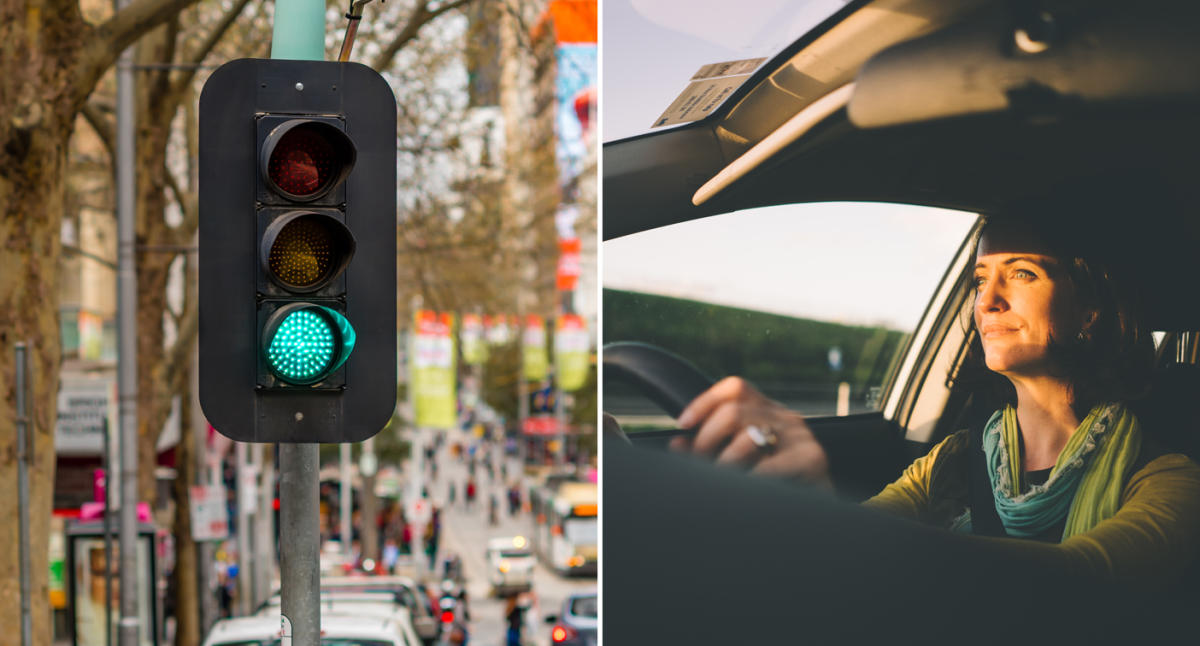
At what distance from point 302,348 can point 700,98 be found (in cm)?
179

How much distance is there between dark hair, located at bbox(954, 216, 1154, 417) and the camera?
4.09 meters

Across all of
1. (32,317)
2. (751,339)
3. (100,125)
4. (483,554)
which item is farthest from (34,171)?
(483,554)

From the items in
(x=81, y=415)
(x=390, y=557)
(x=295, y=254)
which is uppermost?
(x=295, y=254)

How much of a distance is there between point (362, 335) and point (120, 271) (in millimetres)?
11065

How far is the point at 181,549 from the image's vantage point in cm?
2000

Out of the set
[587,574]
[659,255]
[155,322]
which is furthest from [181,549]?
[587,574]

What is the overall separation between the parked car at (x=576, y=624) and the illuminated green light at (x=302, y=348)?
50.0ft

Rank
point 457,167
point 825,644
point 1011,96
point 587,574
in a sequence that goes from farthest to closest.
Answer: point 587,574 < point 457,167 < point 825,644 < point 1011,96

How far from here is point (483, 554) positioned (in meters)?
46.9

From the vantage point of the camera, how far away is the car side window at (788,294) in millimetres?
4566

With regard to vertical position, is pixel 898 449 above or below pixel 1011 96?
below

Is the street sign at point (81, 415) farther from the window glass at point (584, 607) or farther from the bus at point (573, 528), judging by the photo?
the bus at point (573, 528)

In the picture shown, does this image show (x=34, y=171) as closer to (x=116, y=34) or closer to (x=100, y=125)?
(x=116, y=34)

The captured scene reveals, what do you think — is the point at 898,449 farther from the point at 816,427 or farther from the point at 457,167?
the point at 457,167
